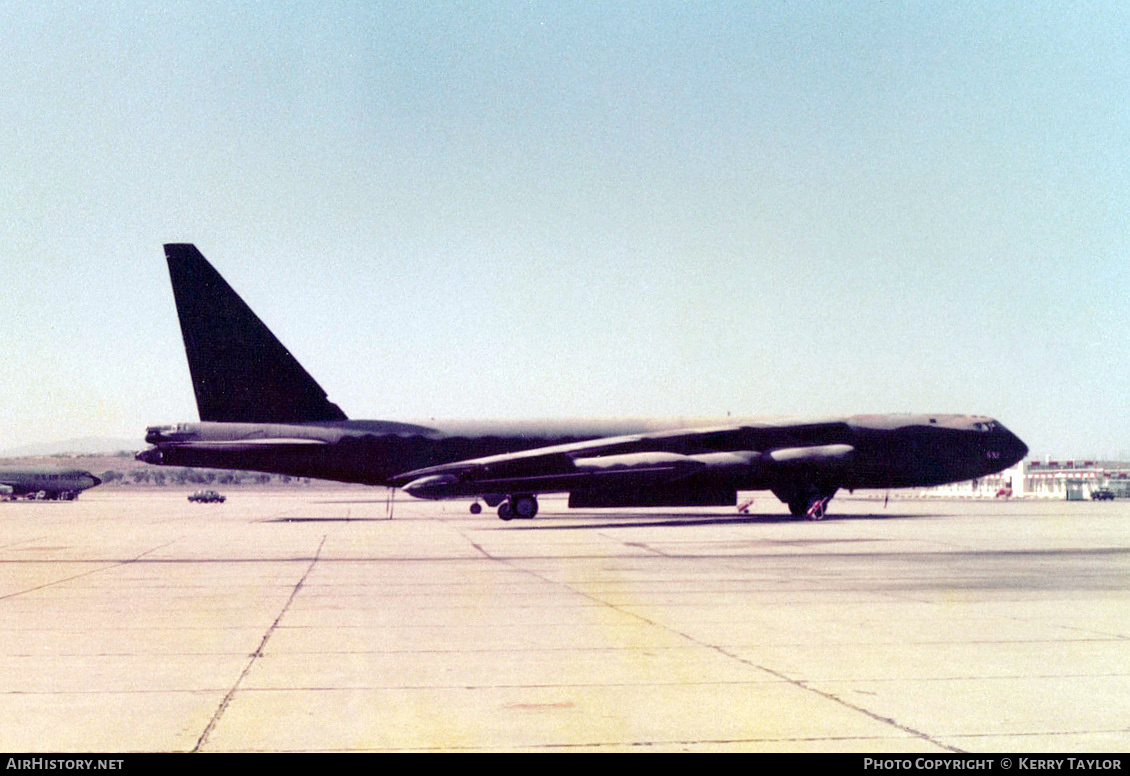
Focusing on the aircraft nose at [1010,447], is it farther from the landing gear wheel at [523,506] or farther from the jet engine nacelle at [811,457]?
the landing gear wheel at [523,506]

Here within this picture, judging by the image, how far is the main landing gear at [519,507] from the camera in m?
36.2

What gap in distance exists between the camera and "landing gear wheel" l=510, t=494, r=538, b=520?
3638 cm

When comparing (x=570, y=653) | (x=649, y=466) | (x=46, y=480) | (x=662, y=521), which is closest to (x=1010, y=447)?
(x=662, y=521)

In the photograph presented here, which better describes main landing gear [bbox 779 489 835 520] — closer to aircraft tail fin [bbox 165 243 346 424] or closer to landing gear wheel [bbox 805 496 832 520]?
landing gear wheel [bbox 805 496 832 520]

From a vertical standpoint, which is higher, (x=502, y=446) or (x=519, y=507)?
(x=502, y=446)

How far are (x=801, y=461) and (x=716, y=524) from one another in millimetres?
4948

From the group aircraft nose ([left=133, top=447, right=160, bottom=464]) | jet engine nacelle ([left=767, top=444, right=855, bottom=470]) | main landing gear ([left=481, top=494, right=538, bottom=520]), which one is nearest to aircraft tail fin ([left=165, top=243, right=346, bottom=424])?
aircraft nose ([left=133, top=447, right=160, bottom=464])

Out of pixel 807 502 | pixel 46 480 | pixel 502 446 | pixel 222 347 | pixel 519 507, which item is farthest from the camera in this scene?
pixel 46 480

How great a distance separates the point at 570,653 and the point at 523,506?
2774cm

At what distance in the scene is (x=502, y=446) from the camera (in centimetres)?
3800

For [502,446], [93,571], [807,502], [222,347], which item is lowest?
[807,502]

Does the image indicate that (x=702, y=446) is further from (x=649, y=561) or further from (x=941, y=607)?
(x=941, y=607)

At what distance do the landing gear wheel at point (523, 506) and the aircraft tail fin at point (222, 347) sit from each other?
8847 mm

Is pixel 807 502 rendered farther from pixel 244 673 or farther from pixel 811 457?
pixel 244 673
